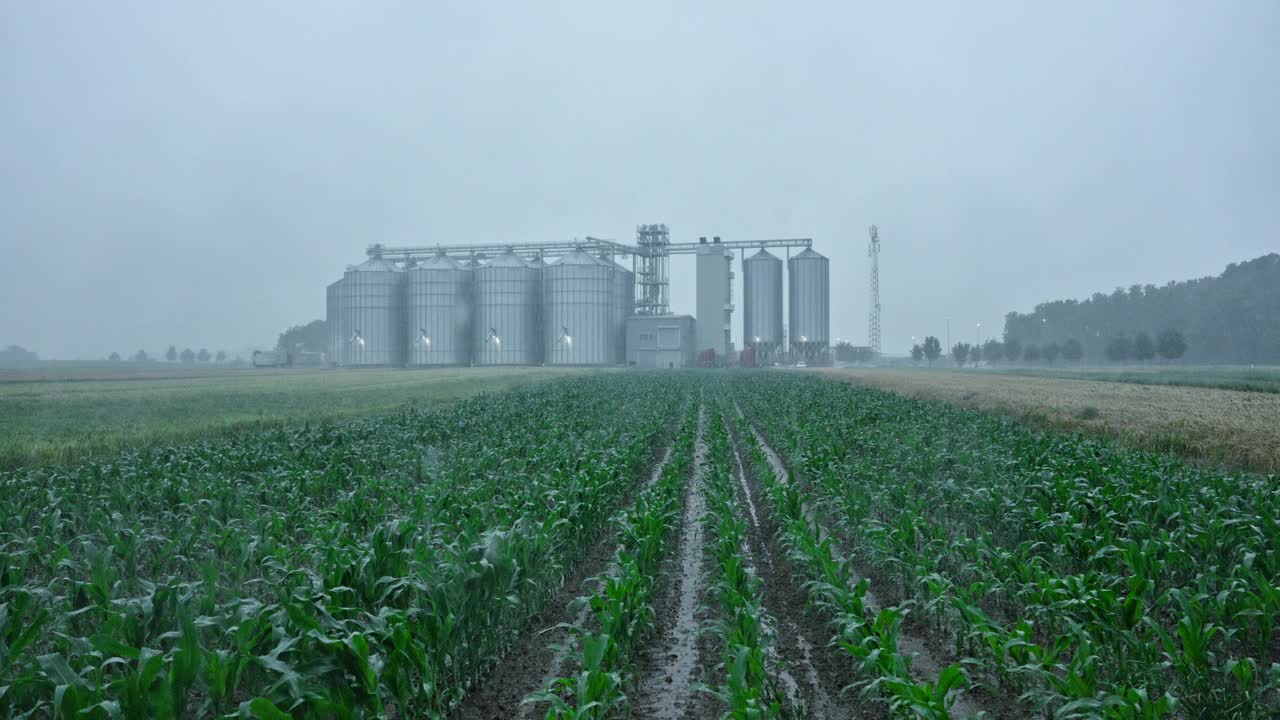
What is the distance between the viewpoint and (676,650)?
7.02 meters

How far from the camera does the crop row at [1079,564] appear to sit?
5.36m

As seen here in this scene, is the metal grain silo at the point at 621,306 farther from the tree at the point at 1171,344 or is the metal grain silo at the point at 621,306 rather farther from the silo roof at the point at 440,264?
the tree at the point at 1171,344

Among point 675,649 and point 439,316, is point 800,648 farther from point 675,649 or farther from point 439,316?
point 439,316

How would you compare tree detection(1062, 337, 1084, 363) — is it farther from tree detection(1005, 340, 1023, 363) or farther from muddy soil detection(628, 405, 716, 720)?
muddy soil detection(628, 405, 716, 720)

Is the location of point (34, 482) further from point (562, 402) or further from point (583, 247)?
point (583, 247)

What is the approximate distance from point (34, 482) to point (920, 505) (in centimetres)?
1377

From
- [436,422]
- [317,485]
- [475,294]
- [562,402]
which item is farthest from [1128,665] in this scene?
[475,294]

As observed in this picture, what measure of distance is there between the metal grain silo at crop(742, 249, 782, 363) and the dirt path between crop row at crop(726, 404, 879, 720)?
82.5 metres

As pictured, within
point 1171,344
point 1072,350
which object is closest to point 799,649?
point 1171,344

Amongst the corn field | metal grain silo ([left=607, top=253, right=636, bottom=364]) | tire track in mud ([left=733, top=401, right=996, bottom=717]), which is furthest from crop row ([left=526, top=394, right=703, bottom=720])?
metal grain silo ([left=607, top=253, right=636, bottom=364])

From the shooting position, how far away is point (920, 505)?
10.5m

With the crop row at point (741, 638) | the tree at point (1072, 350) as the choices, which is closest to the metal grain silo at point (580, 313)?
the crop row at point (741, 638)

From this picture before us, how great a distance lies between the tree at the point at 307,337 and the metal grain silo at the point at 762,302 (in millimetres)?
125097

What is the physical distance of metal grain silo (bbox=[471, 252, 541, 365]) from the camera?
8488 cm
